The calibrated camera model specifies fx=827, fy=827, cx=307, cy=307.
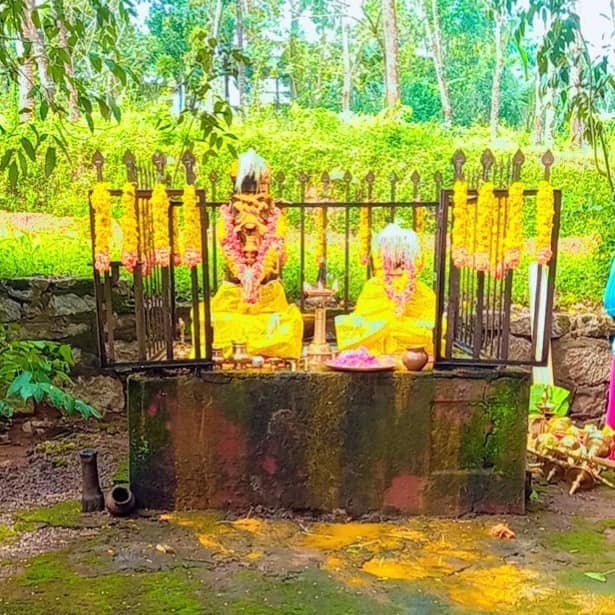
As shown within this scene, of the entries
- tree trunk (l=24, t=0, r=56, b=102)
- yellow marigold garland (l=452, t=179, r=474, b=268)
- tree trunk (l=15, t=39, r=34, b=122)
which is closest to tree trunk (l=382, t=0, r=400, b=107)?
tree trunk (l=24, t=0, r=56, b=102)

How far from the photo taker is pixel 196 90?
3.83 meters

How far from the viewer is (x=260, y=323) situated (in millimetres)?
4797

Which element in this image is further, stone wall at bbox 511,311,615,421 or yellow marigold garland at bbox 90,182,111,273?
stone wall at bbox 511,311,615,421

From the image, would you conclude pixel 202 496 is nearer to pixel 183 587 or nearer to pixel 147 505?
pixel 147 505

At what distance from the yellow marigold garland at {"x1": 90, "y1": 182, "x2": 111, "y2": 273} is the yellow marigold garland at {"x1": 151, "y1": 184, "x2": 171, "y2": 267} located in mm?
229

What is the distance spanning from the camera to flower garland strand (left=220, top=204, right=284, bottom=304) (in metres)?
4.73

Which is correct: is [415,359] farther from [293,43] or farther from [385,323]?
[293,43]

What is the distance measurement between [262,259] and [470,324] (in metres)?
1.41

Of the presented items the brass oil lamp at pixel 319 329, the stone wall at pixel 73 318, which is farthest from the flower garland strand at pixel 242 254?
the stone wall at pixel 73 318

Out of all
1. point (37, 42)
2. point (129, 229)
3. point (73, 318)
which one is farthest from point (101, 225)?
point (73, 318)

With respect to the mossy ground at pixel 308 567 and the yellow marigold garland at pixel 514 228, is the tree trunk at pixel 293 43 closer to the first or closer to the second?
the yellow marigold garland at pixel 514 228

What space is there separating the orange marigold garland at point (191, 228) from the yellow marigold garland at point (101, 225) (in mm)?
376

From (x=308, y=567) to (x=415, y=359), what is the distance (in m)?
1.19

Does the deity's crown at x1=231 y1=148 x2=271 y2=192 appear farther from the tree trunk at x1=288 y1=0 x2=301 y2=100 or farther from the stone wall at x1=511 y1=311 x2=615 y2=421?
the tree trunk at x1=288 y1=0 x2=301 y2=100
